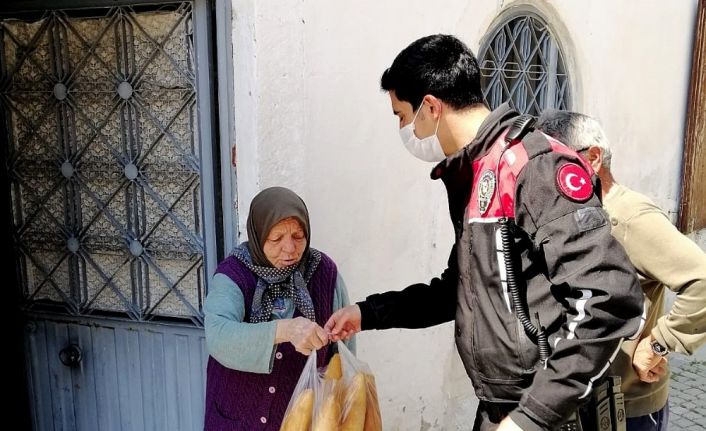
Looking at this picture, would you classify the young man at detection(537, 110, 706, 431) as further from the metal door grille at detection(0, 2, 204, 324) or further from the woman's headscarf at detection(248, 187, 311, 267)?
the metal door grille at detection(0, 2, 204, 324)

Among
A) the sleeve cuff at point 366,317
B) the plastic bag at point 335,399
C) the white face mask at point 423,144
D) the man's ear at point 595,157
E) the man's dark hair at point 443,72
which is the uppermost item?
the man's dark hair at point 443,72

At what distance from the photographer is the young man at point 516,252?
1386 millimetres

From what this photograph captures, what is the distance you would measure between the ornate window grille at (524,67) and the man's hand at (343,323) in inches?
88.7

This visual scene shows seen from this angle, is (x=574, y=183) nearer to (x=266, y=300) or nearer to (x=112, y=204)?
(x=266, y=300)

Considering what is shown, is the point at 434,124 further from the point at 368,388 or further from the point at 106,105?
the point at 106,105

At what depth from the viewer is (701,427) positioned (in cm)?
404

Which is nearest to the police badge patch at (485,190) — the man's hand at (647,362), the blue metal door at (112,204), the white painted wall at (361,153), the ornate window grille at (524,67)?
the man's hand at (647,362)

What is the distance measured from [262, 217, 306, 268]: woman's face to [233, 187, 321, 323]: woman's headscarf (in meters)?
0.02

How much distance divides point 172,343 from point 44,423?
35.3 inches

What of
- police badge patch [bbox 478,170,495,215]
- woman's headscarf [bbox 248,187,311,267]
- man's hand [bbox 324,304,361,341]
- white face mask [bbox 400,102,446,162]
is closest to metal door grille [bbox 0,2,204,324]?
woman's headscarf [bbox 248,187,311,267]

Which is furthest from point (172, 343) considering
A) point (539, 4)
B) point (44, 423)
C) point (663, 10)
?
point (663, 10)

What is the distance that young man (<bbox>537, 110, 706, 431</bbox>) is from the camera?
1.96m

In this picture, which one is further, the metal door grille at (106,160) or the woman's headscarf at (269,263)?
the metal door grille at (106,160)

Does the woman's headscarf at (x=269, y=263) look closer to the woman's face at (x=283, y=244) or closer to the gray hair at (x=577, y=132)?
the woman's face at (x=283, y=244)
